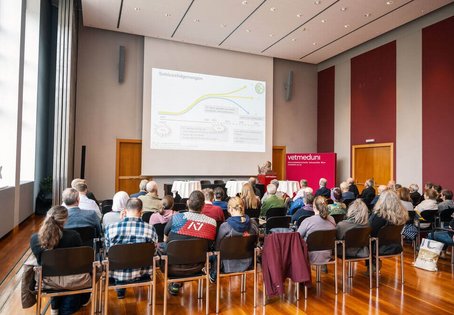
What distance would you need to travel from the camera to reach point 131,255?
266 cm

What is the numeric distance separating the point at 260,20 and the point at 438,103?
510 cm

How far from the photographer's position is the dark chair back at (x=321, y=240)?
3.34 metres

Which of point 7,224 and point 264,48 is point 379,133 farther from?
point 7,224

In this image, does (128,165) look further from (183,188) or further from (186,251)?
(186,251)

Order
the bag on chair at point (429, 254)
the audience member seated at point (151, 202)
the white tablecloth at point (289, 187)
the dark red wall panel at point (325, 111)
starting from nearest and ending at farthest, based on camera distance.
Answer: the bag on chair at point (429, 254) < the audience member seated at point (151, 202) < the white tablecloth at point (289, 187) < the dark red wall panel at point (325, 111)

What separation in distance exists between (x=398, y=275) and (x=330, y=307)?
155 centimetres

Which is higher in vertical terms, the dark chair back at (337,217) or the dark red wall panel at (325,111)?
the dark red wall panel at (325,111)

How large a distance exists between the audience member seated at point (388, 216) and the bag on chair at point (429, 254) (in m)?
0.76

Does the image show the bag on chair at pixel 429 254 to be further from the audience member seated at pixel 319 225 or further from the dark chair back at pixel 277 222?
the dark chair back at pixel 277 222

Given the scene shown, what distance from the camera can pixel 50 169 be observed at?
923cm

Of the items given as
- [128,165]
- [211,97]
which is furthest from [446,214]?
[128,165]

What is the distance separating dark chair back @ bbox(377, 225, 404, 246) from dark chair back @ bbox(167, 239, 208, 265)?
7.12 feet

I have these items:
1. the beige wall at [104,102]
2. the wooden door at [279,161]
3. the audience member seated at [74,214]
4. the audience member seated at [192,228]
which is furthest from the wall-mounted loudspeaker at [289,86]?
the audience member seated at [74,214]

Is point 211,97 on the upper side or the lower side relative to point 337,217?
upper
